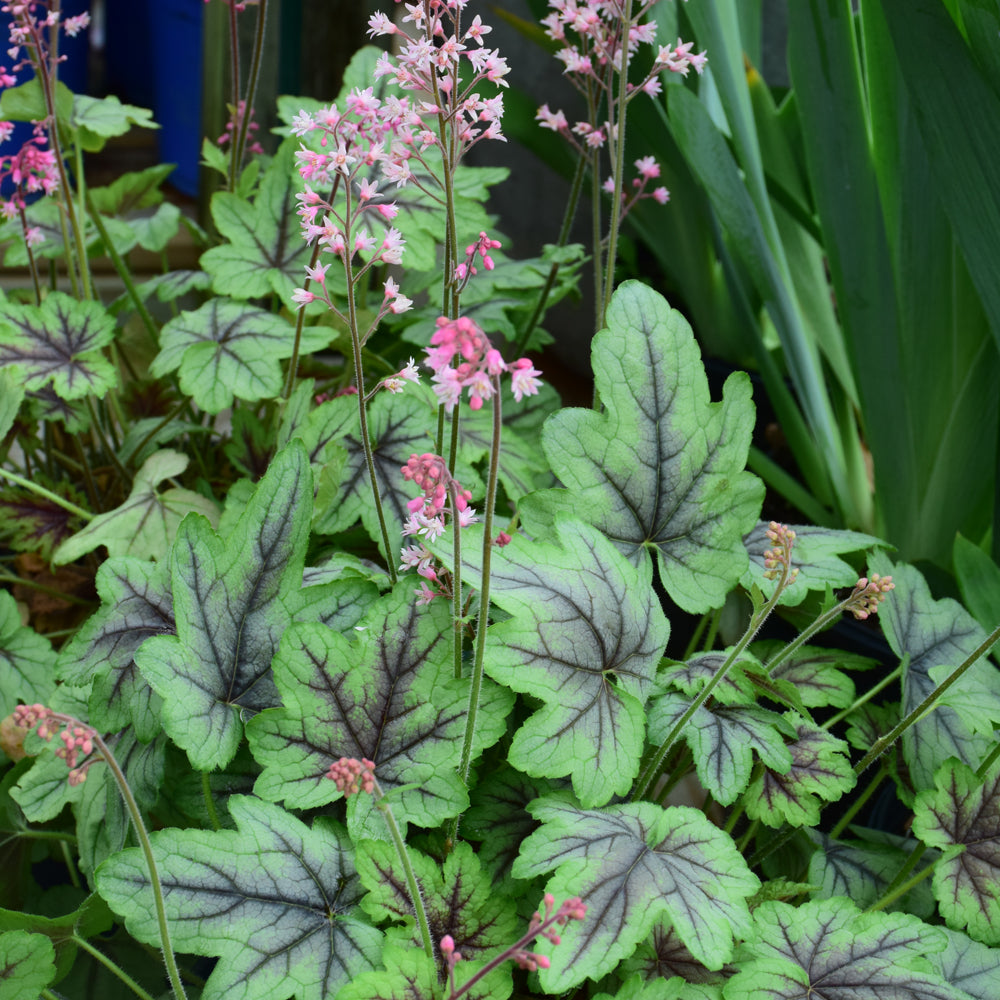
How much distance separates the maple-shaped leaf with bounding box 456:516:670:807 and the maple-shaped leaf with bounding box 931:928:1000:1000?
0.24 m

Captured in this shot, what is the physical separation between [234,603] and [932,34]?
0.66m

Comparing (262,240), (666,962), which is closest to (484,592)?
(666,962)

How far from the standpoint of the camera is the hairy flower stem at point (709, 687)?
20.2 inches

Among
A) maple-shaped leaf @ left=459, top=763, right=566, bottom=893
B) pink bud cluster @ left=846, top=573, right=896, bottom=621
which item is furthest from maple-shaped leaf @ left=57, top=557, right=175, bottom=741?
pink bud cluster @ left=846, top=573, right=896, bottom=621

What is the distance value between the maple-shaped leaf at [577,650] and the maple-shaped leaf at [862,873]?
211 millimetres

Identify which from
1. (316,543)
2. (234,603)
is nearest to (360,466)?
(316,543)

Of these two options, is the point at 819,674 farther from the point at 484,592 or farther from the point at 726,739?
the point at 484,592

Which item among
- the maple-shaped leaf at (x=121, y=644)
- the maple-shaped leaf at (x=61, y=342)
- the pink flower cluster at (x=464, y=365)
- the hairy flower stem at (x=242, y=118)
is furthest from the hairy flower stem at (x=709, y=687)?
the hairy flower stem at (x=242, y=118)

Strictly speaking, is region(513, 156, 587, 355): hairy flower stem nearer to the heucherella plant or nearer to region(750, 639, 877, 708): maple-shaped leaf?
the heucherella plant

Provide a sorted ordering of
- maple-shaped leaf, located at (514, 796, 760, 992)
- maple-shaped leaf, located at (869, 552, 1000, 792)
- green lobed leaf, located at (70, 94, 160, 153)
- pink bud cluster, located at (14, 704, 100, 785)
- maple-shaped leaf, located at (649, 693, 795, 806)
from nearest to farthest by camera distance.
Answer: pink bud cluster, located at (14, 704, 100, 785), maple-shaped leaf, located at (514, 796, 760, 992), maple-shaped leaf, located at (649, 693, 795, 806), maple-shaped leaf, located at (869, 552, 1000, 792), green lobed leaf, located at (70, 94, 160, 153)

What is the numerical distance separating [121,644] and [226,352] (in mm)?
310

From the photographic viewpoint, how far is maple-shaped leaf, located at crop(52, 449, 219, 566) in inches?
30.3

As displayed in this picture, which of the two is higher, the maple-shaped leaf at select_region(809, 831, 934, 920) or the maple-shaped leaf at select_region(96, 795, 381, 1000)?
the maple-shaped leaf at select_region(96, 795, 381, 1000)

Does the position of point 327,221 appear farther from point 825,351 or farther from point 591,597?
point 825,351
